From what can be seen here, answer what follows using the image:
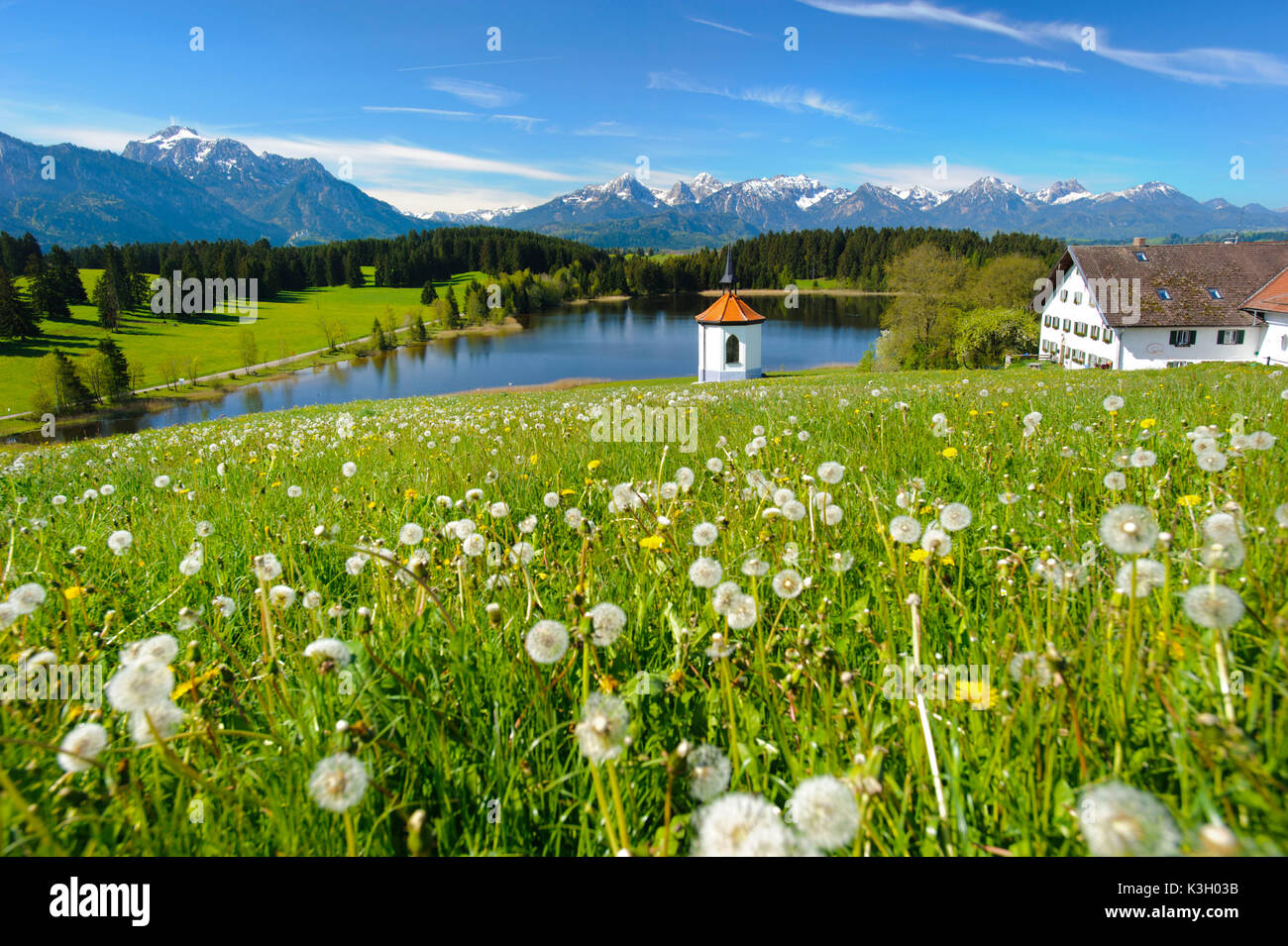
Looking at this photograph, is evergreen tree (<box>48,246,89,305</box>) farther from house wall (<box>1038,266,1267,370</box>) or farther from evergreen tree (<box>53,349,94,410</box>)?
house wall (<box>1038,266,1267,370</box>)

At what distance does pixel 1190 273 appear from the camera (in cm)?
5581

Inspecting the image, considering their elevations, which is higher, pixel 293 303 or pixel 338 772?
pixel 293 303

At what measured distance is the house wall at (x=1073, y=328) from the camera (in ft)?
190

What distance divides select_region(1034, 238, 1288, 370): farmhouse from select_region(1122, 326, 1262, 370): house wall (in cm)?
6

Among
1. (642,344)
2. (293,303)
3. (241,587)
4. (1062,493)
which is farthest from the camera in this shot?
(293,303)

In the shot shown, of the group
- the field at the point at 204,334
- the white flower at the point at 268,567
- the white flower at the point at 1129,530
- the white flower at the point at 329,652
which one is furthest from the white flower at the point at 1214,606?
the field at the point at 204,334

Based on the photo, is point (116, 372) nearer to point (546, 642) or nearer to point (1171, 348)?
point (546, 642)

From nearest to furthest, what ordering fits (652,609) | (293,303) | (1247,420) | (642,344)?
1. (652,609)
2. (1247,420)
3. (642,344)
4. (293,303)

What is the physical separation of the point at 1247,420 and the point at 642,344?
353 ft

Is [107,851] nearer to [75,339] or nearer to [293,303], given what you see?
[75,339]

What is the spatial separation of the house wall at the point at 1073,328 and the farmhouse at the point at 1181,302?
7.8 inches

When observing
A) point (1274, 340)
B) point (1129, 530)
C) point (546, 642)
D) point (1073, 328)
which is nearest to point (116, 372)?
point (546, 642)

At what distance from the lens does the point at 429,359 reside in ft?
368
